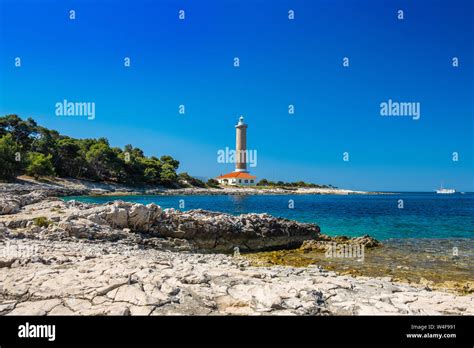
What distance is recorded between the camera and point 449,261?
642 inches

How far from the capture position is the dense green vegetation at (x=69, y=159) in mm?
60344

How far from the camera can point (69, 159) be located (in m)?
75.5

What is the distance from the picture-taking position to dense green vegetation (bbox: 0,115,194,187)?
198 ft

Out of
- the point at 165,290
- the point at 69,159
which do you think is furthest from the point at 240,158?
the point at 165,290

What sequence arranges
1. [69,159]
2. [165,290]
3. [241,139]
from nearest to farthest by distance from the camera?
[165,290] < [69,159] < [241,139]

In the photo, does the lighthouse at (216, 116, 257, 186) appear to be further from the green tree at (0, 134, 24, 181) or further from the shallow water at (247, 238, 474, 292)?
the shallow water at (247, 238, 474, 292)

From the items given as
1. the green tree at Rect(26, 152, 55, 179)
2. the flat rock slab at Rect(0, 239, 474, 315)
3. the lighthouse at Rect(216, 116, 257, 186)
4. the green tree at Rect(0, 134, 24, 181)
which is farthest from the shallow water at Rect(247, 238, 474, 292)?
the lighthouse at Rect(216, 116, 257, 186)

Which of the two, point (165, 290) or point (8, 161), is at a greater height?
point (8, 161)

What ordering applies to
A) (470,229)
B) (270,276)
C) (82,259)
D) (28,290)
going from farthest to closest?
(470,229)
(82,259)
(270,276)
(28,290)

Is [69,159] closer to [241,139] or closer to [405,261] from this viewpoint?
[241,139]

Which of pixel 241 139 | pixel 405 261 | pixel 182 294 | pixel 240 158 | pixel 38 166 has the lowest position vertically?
pixel 405 261
